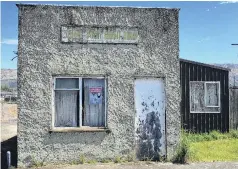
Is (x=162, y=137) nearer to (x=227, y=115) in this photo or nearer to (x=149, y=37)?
(x=149, y=37)

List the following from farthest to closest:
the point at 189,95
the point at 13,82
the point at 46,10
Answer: the point at 13,82 → the point at 189,95 → the point at 46,10

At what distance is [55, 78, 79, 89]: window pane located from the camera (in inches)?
410

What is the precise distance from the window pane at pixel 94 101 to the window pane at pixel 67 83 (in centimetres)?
25

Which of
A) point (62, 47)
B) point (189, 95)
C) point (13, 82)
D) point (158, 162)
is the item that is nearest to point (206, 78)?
point (189, 95)

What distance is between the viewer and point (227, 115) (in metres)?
15.6

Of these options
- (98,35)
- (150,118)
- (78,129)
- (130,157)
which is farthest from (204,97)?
(78,129)

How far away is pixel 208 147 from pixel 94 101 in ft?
15.9

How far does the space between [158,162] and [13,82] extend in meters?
125

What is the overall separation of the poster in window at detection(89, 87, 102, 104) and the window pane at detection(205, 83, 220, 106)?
6.57 meters

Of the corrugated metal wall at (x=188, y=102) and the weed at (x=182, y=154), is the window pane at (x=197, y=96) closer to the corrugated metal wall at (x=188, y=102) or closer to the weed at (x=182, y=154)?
the corrugated metal wall at (x=188, y=102)

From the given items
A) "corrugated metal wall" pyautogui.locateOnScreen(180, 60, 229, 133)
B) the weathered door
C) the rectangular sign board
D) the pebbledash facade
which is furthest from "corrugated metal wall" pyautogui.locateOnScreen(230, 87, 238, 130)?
the rectangular sign board

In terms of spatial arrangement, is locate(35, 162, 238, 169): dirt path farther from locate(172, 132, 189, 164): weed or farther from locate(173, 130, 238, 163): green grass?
locate(173, 130, 238, 163): green grass

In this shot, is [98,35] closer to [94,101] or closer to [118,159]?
[94,101]

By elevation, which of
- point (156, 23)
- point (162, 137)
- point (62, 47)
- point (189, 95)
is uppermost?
point (156, 23)
